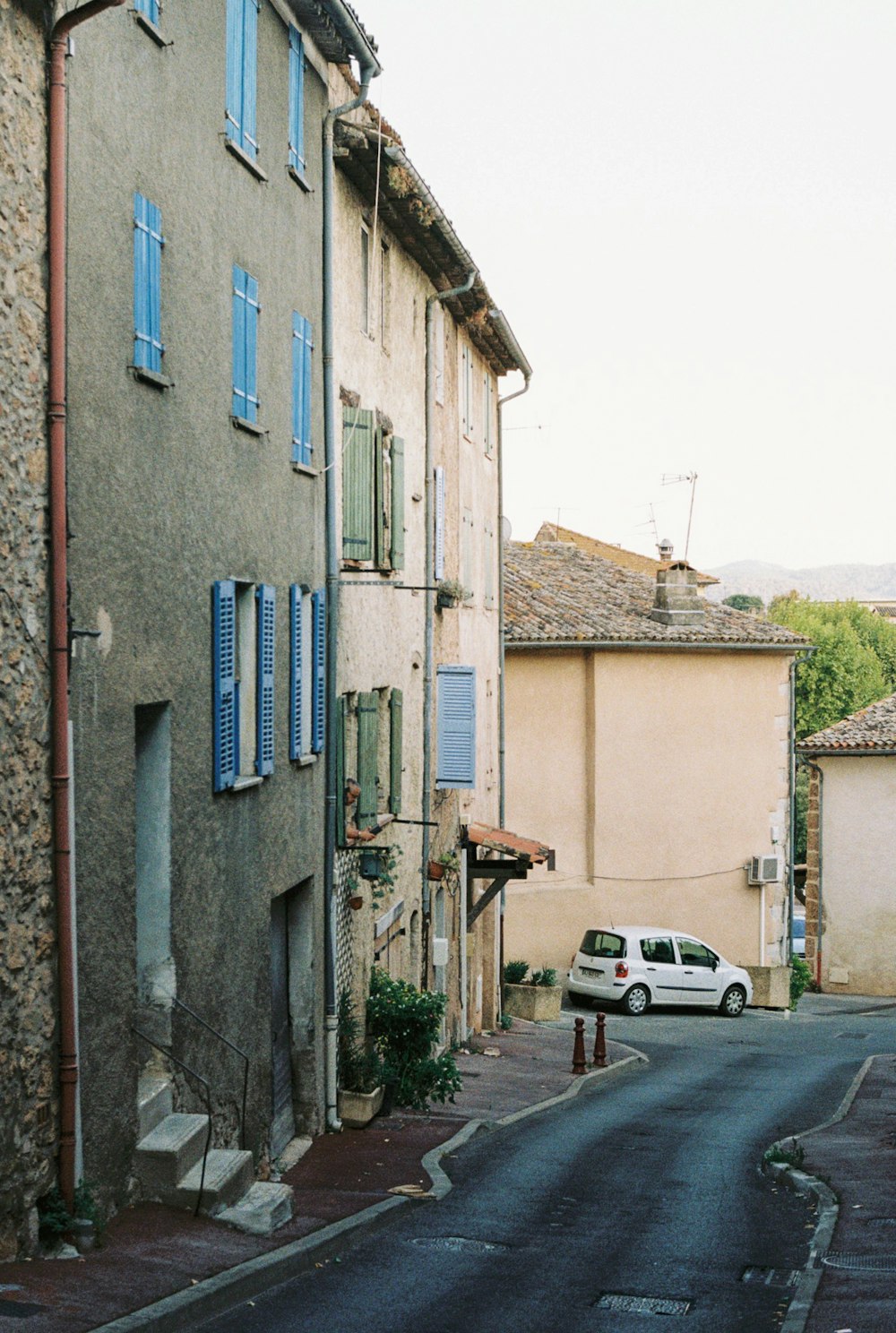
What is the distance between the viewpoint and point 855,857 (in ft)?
129

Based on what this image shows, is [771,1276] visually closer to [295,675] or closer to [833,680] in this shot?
[295,675]

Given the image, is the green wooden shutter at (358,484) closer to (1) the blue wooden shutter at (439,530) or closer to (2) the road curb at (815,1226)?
(1) the blue wooden shutter at (439,530)

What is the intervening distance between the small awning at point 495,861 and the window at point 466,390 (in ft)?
20.8

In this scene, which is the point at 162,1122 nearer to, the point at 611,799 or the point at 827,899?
the point at 611,799

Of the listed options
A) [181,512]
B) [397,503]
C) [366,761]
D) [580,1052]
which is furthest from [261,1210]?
[580,1052]

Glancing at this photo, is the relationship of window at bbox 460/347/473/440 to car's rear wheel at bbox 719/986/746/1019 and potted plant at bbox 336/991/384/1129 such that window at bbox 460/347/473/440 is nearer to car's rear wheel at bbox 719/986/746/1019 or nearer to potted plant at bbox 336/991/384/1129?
potted plant at bbox 336/991/384/1129

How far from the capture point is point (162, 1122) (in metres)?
10.9

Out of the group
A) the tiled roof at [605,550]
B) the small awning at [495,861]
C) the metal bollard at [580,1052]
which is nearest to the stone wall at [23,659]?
the metal bollard at [580,1052]

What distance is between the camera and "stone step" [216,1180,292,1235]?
1066 cm

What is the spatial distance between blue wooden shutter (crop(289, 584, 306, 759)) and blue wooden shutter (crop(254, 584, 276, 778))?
3.14 feet

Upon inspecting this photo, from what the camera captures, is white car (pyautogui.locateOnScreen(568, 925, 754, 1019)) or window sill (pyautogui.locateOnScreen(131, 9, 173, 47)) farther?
white car (pyautogui.locateOnScreen(568, 925, 754, 1019))

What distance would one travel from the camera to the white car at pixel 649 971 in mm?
31625

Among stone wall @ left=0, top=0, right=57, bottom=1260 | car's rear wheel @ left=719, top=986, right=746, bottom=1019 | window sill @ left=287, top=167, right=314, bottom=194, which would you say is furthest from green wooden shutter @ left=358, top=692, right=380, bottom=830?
car's rear wheel @ left=719, top=986, right=746, bottom=1019

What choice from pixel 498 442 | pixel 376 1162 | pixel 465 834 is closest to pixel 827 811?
pixel 498 442
